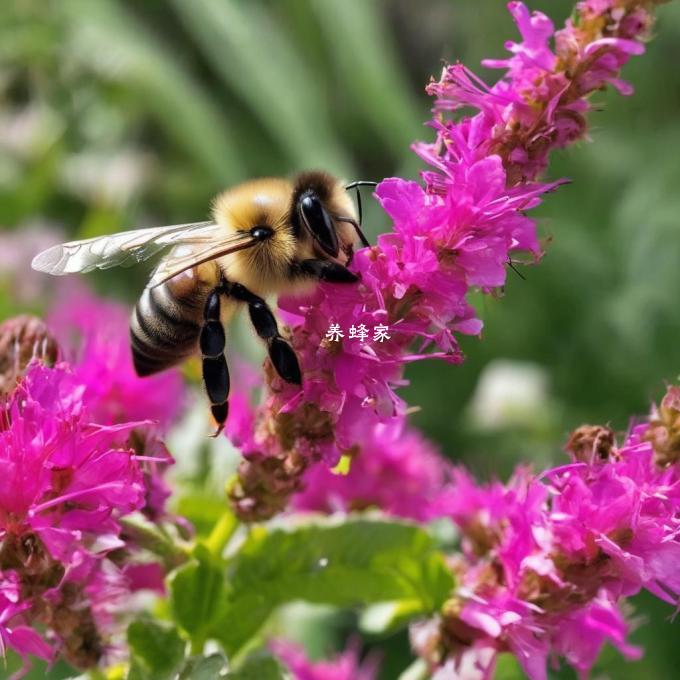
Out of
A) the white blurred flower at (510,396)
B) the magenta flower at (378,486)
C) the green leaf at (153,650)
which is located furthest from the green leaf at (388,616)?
the white blurred flower at (510,396)

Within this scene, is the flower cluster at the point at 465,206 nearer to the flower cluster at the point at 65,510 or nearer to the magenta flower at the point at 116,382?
the flower cluster at the point at 65,510

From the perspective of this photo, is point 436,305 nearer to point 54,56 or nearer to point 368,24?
point 54,56

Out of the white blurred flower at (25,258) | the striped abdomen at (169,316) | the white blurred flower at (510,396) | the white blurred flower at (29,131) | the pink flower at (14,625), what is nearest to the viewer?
the pink flower at (14,625)

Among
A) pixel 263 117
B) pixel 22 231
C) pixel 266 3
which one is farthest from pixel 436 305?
pixel 266 3

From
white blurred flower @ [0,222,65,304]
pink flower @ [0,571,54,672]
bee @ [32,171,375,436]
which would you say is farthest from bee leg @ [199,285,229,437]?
white blurred flower @ [0,222,65,304]

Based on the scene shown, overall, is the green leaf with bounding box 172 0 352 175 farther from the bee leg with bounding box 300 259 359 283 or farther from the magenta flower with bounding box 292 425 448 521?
the bee leg with bounding box 300 259 359 283

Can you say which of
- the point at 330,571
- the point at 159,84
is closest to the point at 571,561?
the point at 330,571
